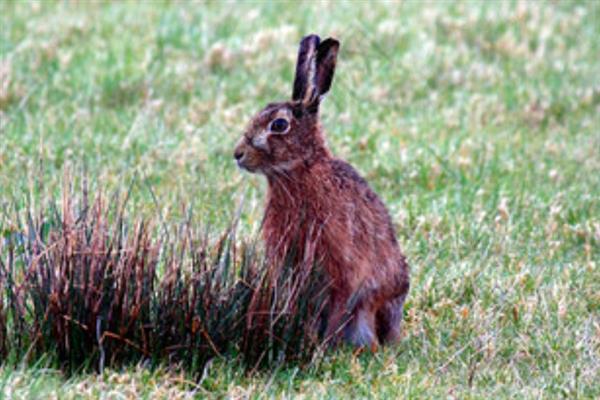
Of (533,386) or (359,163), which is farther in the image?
(359,163)

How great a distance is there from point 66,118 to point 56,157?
0.85m

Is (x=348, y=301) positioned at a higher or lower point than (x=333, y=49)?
Answer: lower

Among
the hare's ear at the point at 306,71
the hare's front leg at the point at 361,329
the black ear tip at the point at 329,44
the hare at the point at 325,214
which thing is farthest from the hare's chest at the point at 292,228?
the black ear tip at the point at 329,44

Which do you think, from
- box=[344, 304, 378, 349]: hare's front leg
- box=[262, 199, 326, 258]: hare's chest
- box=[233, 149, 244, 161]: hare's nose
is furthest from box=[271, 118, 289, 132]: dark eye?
box=[344, 304, 378, 349]: hare's front leg

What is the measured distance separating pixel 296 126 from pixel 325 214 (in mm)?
447

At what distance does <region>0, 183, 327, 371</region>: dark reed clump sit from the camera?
6.18 metres

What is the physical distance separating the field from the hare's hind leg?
107mm

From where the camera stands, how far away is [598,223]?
8.82 m

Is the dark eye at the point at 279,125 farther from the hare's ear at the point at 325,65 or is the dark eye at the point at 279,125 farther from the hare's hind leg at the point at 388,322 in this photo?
the hare's hind leg at the point at 388,322

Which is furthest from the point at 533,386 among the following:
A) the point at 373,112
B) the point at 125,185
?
the point at 373,112

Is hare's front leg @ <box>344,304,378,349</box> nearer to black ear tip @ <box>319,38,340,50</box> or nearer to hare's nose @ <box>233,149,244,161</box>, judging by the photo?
hare's nose @ <box>233,149,244,161</box>

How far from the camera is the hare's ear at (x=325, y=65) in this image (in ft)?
22.6

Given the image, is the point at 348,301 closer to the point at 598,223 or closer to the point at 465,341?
the point at 465,341

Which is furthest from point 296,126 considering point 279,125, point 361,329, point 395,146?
point 395,146
